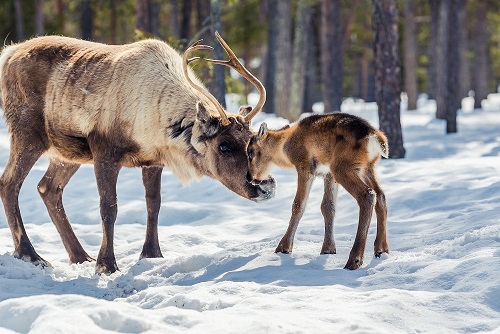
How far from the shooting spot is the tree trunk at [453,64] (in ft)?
58.2

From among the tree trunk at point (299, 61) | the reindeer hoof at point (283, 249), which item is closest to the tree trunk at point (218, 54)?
the reindeer hoof at point (283, 249)

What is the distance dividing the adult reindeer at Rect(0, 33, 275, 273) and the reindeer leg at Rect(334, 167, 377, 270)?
79cm

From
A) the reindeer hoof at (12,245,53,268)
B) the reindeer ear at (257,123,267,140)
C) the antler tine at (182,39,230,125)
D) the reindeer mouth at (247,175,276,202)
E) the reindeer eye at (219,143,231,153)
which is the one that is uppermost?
the antler tine at (182,39,230,125)

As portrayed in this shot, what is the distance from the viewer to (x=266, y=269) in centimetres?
597

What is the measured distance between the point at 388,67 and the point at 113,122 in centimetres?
674

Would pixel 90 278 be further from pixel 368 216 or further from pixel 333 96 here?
pixel 333 96

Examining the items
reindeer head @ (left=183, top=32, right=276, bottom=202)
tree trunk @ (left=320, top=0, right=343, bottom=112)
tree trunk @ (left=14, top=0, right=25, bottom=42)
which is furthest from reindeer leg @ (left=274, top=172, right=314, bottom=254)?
tree trunk @ (left=14, top=0, right=25, bottom=42)

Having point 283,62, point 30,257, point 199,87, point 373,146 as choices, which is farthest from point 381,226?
point 283,62

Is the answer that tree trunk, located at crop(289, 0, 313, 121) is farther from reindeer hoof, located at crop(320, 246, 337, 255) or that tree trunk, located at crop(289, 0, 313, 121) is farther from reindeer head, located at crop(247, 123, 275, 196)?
reindeer hoof, located at crop(320, 246, 337, 255)

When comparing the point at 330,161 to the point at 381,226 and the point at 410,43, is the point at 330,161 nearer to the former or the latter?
the point at 381,226

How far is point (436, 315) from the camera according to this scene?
458 cm

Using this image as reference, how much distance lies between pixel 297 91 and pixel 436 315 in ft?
55.2

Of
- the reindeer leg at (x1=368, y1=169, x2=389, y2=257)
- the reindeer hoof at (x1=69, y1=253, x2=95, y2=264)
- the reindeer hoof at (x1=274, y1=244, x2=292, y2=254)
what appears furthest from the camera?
the reindeer hoof at (x1=69, y1=253, x2=95, y2=264)

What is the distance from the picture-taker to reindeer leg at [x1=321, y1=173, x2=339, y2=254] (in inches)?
259
